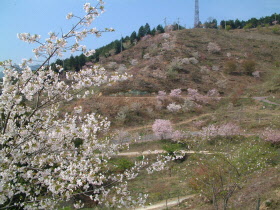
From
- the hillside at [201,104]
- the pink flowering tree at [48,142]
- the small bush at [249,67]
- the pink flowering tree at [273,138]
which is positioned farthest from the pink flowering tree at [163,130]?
the small bush at [249,67]

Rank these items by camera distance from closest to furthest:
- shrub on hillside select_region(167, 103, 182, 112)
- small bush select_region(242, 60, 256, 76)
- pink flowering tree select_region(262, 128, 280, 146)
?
pink flowering tree select_region(262, 128, 280, 146), shrub on hillside select_region(167, 103, 182, 112), small bush select_region(242, 60, 256, 76)

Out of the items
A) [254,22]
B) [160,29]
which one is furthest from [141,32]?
[254,22]

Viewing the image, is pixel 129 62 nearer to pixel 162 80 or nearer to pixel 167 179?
pixel 162 80

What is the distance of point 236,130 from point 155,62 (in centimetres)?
2519

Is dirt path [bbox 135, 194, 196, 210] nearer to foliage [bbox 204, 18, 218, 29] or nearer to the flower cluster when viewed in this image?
the flower cluster

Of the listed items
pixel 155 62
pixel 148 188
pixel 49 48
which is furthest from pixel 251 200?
pixel 155 62

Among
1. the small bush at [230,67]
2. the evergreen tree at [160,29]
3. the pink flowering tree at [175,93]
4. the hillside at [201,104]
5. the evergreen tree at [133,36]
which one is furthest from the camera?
the evergreen tree at [160,29]

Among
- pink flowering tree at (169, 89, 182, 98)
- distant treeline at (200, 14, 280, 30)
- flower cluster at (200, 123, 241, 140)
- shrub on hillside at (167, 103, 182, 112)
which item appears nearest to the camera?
flower cluster at (200, 123, 241, 140)

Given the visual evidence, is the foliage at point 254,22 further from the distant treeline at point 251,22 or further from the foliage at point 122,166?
the foliage at point 122,166

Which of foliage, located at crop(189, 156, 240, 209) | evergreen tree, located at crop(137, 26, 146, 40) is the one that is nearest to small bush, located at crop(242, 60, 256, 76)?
evergreen tree, located at crop(137, 26, 146, 40)

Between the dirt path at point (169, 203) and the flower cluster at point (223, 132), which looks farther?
the flower cluster at point (223, 132)

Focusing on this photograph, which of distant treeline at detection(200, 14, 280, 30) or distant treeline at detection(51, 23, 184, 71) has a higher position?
distant treeline at detection(200, 14, 280, 30)

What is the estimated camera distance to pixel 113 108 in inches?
1217

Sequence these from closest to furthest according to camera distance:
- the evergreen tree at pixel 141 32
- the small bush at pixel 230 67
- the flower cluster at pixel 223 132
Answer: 1. the flower cluster at pixel 223 132
2. the small bush at pixel 230 67
3. the evergreen tree at pixel 141 32
